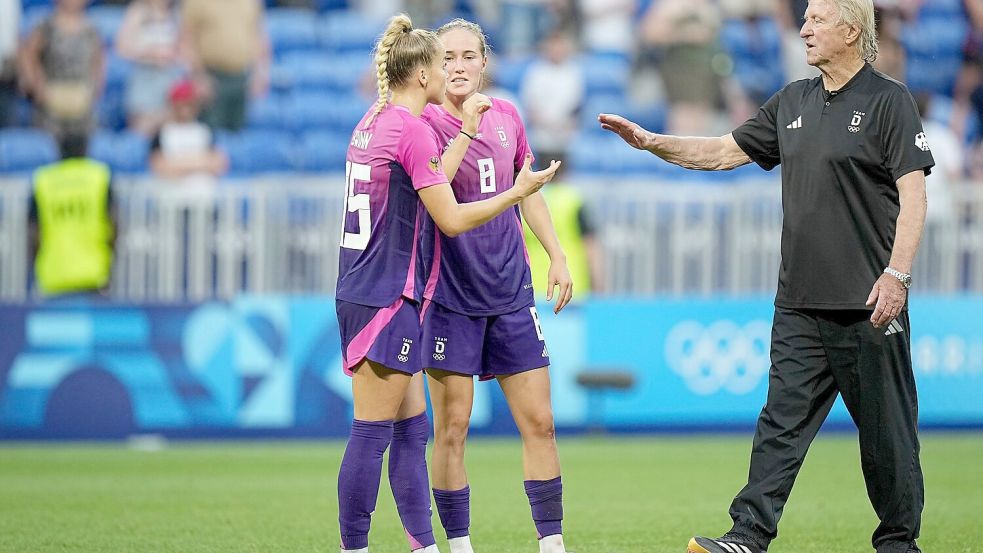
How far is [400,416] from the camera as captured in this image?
573 cm

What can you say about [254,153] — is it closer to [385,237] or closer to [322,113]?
[322,113]

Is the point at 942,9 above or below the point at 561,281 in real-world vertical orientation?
above

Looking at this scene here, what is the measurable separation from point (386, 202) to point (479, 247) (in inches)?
24.8

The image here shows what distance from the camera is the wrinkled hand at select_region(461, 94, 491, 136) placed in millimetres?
5426

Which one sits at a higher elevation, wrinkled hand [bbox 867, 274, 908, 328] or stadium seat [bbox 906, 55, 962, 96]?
stadium seat [bbox 906, 55, 962, 96]

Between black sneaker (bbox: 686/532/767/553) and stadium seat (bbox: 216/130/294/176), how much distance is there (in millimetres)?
10162

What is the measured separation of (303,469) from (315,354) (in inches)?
73.3

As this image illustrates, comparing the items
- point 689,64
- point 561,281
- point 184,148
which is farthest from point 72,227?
point 561,281

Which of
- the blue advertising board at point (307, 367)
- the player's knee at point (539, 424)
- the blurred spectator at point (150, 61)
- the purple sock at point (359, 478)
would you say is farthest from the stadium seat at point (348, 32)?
the purple sock at point (359, 478)

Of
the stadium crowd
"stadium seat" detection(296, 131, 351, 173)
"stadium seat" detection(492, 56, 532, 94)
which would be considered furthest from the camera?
"stadium seat" detection(492, 56, 532, 94)

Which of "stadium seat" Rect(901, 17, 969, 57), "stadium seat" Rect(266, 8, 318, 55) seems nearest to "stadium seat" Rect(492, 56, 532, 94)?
"stadium seat" Rect(266, 8, 318, 55)

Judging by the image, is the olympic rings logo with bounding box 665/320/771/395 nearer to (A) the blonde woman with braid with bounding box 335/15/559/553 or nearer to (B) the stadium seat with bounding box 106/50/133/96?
(A) the blonde woman with braid with bounding box 335/15/559/553

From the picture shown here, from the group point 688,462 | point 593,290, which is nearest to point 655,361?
point 593,290

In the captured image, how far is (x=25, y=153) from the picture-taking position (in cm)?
1500
